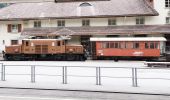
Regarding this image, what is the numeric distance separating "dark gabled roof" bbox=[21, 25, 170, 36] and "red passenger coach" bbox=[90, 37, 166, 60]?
164 inches

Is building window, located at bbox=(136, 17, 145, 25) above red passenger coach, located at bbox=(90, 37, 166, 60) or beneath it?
above

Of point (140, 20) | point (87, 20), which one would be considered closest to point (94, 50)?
point (87, 20)

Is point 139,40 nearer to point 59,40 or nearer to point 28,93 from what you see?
point 59,40

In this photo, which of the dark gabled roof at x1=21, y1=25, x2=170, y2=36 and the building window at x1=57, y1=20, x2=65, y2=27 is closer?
the dark gabled roof at x1=21, y1=25, x2=170, y2=36

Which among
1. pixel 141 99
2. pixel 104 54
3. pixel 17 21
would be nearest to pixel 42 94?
pixel 141 99

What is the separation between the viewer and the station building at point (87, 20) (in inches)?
1884

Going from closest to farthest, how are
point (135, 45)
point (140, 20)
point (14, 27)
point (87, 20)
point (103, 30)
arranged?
1. point (135, 45)
2. point (103, 30)
3. point (140, 20)
4. point (87, 20)
5. point (14, 27)

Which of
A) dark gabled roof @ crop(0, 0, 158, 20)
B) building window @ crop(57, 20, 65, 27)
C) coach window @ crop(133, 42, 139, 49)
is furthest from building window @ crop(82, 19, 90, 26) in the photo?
coach window @ crop(133, 42, 139, 49)

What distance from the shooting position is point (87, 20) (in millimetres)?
50875

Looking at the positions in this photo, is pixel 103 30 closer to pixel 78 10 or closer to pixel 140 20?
pixel 140 20

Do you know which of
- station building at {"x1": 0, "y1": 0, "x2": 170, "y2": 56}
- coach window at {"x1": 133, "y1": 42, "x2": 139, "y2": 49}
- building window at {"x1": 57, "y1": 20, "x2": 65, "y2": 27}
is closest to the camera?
coach window at {"x1": 133, "y1": 42, "x2": 139, "y2": 49}

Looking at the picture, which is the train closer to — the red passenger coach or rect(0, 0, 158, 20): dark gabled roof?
the red passenger coach

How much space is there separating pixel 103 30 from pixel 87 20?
3672 millimetres

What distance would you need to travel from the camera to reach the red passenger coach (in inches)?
1651
